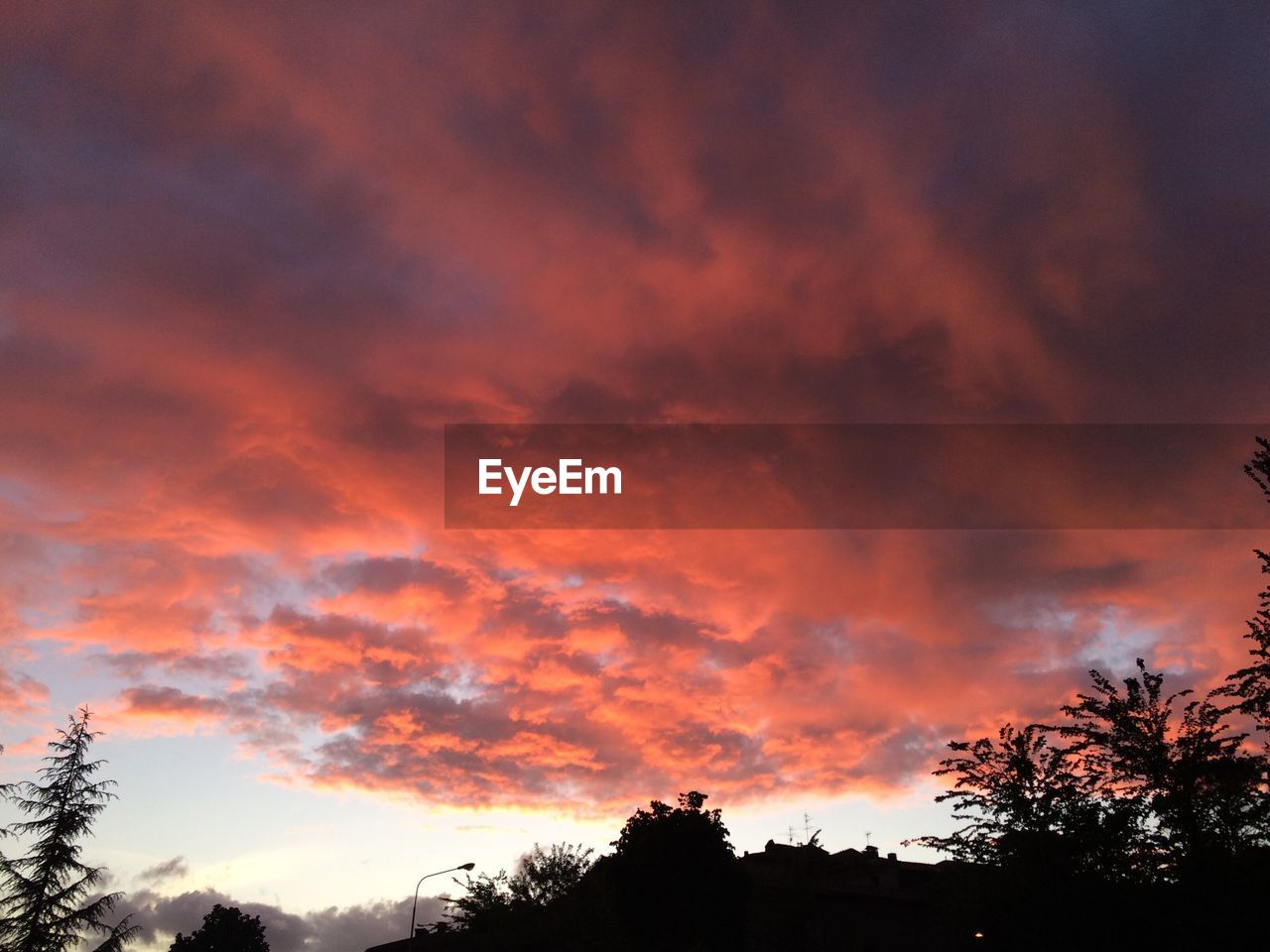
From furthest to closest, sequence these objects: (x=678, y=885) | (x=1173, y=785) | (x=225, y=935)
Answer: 1. (x=225, y=935)
2. (x=678, y=885)
3. (x=1173, y=785)

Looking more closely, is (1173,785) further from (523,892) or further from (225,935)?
(225,935)

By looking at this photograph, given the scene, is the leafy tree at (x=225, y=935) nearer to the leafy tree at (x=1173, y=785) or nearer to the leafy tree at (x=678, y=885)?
the leafy tree at (x=678, y=885)

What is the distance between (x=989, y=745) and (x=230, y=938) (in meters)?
130

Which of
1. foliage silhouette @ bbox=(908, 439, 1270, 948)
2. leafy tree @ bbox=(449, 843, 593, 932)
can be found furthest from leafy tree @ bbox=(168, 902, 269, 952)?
foliage silhouette @ bbox=(908, 439, 1270, 948)

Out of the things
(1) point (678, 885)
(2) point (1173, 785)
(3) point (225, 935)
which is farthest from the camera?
(3) point (225, 935)

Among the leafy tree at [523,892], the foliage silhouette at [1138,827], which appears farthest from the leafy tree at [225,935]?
the foliage silhouette at [1138,827]

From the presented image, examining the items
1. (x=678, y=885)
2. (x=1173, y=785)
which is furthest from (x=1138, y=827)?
(x=678, y=885)

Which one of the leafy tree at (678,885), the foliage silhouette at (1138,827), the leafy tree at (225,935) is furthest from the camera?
the leafy tree at (225,935)

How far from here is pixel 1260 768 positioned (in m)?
19.6

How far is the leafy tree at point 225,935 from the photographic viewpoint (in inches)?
4611

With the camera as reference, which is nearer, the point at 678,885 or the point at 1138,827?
the point at 1138,827

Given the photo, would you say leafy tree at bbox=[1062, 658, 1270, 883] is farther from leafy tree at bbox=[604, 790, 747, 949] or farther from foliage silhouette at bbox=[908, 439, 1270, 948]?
leafy tree at bbox=[604, 790, 747, 949]

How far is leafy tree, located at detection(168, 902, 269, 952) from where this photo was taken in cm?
11712

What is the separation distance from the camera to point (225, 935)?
119m
